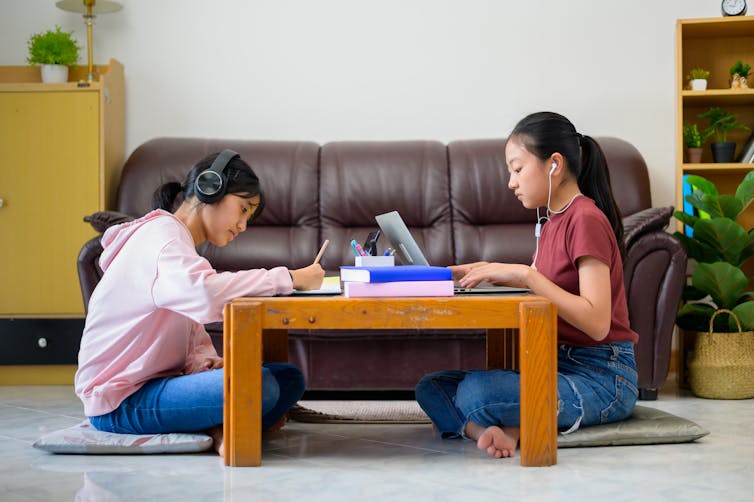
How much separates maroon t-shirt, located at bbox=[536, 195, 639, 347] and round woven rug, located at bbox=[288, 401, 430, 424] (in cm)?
59

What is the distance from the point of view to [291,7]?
428 cm

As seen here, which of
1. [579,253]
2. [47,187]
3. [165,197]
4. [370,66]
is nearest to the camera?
[579,253]

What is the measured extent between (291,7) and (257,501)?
301 centimetres

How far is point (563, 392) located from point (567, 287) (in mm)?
242

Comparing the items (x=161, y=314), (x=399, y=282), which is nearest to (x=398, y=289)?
(x=399, y=282)

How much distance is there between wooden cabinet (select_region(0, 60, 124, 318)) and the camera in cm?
375

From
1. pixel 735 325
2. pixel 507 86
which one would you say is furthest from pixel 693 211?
pixel 507 86

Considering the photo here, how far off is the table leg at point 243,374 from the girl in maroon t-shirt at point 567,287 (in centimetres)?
50

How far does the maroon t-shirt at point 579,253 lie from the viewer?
2.09 metres

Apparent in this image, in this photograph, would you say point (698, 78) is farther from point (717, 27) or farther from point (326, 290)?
point (326, 290)

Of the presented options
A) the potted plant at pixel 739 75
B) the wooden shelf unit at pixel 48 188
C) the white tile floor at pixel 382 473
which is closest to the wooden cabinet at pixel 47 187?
the wooden shelf unit at pixel 48 188

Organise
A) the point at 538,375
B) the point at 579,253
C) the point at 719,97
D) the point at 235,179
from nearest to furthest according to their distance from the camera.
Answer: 1. the point at 538,375
2. the point at 579,253
3. the point at 235,179
4. the point at 719,97

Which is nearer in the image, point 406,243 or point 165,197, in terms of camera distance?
point 406,243

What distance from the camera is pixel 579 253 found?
2078mm
